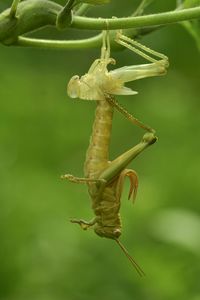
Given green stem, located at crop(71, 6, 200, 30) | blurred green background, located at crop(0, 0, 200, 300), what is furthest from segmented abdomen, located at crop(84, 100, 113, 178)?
blurred green background, located at crop(0, 0, 200, 300)

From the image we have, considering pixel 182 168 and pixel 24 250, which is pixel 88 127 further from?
pixel 24 250

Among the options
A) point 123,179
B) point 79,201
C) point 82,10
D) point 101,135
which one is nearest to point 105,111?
point 101,135

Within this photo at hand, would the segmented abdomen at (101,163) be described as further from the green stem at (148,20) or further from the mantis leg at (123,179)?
the green stem at (148,20)

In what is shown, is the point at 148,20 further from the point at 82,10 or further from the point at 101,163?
the point at 101,163

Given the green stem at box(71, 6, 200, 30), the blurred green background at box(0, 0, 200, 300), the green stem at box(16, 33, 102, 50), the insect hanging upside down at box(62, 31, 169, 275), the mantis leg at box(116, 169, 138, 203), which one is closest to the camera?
the green stem at box(71, 6, 200, 30)

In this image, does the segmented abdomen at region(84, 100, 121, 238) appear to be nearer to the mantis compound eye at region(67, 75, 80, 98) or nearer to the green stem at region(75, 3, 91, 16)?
the mantis compound eye at region(67, 75, 80, 98)

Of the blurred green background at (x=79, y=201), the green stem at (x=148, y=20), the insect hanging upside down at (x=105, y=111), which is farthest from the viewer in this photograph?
the blurred green background at (x=79, y=201)

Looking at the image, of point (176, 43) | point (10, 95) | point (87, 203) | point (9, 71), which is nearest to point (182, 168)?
point (87, 203)

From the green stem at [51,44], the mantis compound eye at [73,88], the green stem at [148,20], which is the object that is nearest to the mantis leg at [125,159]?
the mantis compound eye at [73,88]
